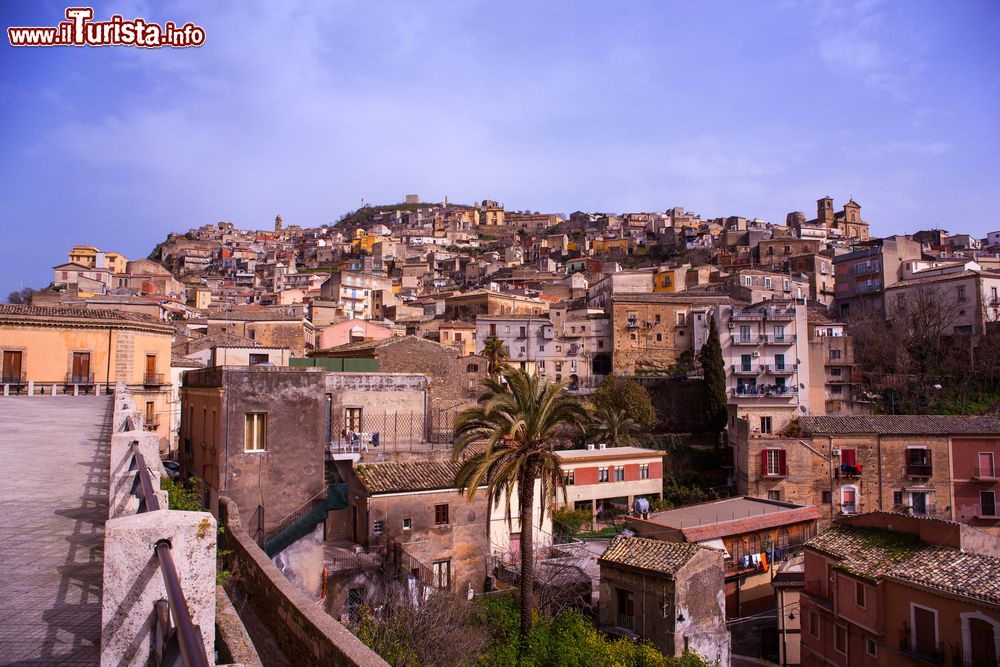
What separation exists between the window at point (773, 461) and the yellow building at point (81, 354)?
30986 mm

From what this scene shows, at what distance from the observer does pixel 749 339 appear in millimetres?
45281

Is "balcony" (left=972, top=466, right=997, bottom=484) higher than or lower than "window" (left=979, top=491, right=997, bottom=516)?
higher

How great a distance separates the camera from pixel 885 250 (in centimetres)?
6312

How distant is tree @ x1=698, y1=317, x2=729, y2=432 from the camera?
45.4 meters

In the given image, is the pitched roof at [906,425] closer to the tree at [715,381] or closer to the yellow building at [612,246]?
the tree at [715,381]

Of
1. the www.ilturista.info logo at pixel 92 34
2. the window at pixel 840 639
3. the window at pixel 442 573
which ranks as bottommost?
the window at pixel 840 639

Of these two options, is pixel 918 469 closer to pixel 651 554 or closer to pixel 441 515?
pixel 651 554

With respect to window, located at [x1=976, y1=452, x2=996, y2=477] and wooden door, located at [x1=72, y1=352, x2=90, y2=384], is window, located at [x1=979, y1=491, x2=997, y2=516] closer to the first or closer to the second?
window, located at [x1=976, y1=452, x2=996, y2=477]

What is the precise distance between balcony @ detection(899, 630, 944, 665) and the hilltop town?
3.0 inches

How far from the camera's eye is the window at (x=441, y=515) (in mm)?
21016

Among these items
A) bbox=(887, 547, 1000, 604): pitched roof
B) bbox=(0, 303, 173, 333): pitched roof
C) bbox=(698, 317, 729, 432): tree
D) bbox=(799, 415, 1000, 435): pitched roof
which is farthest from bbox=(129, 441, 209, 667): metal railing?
bbox=(698, 317, 729, 432): tree

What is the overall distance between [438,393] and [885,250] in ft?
163

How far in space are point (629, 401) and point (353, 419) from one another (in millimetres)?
24087

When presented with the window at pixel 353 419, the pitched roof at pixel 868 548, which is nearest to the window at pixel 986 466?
the pitched roof at pixel 868 548
